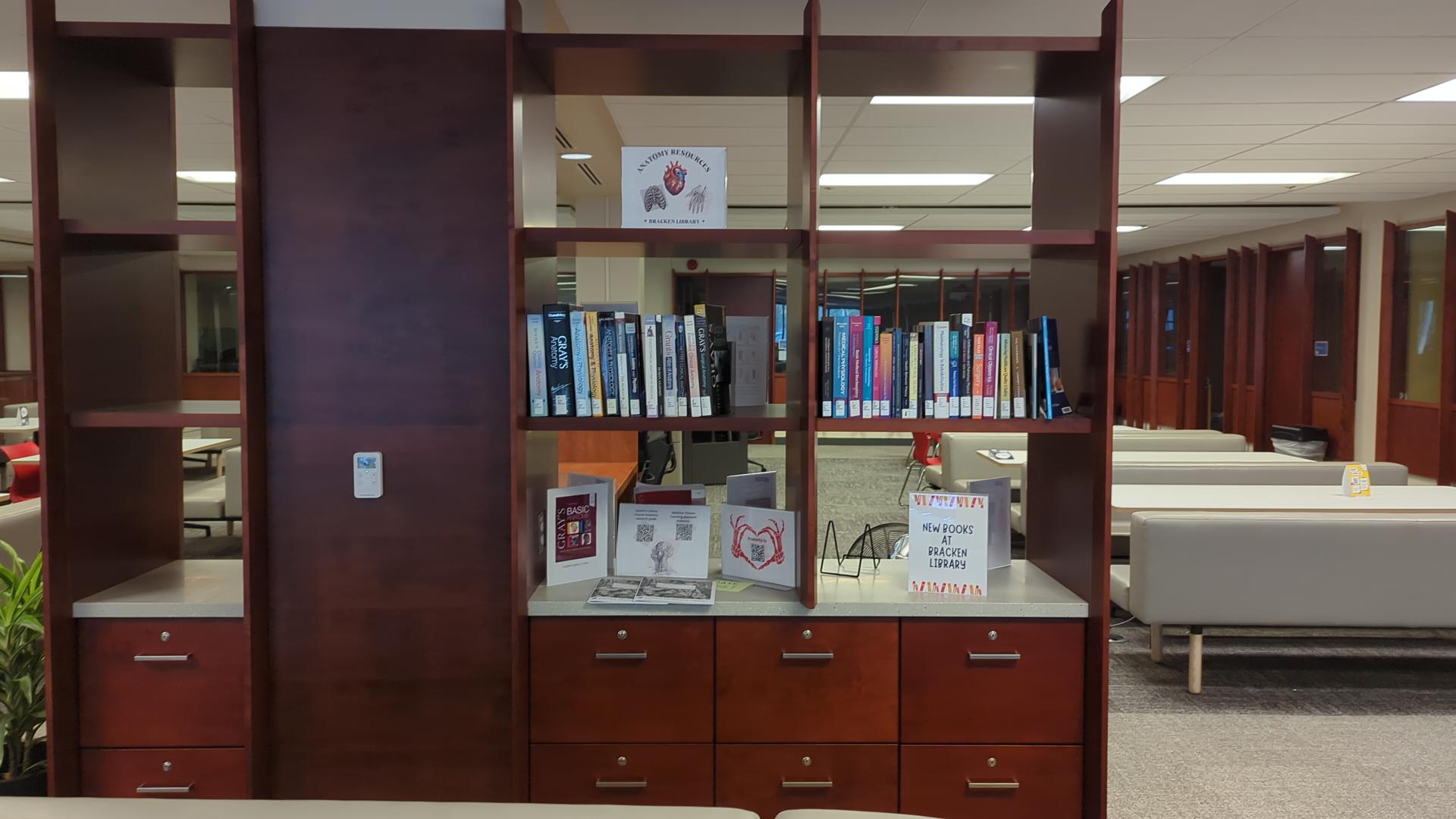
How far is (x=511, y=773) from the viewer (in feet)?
7.90

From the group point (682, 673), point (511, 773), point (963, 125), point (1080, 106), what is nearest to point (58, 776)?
point (511, 773)

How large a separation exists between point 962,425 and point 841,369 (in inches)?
14.0

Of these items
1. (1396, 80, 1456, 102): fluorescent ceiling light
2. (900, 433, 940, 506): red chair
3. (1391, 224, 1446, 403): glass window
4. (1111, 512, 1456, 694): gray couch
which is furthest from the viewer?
(900, 433, 940, 506): red chair

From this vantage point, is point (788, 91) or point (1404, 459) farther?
point (1404, 459)

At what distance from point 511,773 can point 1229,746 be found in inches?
107

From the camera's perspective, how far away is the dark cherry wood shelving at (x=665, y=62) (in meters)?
2.31

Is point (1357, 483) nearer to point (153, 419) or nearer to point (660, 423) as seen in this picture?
point (660, 423)

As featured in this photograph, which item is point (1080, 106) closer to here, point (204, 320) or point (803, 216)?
point (803, 216)

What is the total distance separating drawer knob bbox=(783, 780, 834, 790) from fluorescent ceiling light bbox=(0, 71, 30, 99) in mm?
4782

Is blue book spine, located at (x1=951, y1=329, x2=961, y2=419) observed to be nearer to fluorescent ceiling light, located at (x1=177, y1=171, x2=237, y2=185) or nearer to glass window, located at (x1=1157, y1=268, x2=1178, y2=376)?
fluorescent ceiling light, located at (x1=177, y1=171, x2=237, y2=185)

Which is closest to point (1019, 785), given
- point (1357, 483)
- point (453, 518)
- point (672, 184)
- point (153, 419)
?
point (453, 518)

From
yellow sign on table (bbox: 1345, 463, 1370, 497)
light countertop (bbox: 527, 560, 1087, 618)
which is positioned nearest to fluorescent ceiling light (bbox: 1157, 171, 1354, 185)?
yellow sign on table (bbox: 1345, 463, 1370, 497)

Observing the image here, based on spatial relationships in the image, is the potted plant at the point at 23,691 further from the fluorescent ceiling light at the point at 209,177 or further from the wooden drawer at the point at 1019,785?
the fluorescent ceiling light at the point at 209,177

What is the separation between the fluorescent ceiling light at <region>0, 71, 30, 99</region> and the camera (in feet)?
14.6
